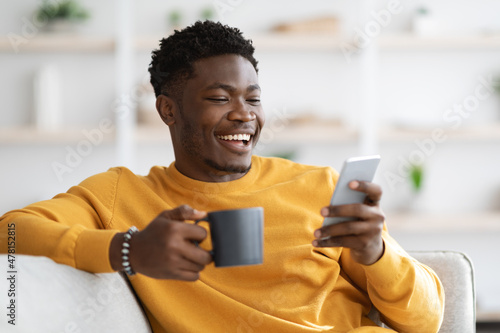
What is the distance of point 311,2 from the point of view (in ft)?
12.4

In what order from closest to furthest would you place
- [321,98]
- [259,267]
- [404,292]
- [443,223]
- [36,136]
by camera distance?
[404,292] → [259,267] → [36,136] → [443,223] → [321,98]

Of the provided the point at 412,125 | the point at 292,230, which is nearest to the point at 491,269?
the point at 412,125

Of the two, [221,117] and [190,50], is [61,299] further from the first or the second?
[190,50]

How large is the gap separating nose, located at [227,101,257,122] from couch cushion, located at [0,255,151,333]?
1.52 ft

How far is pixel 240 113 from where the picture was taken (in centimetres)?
147

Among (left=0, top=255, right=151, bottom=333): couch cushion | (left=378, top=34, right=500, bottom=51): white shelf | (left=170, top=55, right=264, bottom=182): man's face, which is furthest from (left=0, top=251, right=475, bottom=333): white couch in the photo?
(left=378, top=34, right=500, bottom=51): white shelf

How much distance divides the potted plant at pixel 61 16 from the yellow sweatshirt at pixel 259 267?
2.24 m

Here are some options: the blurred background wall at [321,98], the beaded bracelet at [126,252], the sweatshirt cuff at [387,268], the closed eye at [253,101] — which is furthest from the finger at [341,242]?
the blurred background wall at [321,98]

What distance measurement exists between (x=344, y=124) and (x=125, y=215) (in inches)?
97.4

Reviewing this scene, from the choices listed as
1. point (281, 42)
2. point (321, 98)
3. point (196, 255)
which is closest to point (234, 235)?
point (196, 255)

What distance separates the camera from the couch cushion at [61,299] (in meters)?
1.06

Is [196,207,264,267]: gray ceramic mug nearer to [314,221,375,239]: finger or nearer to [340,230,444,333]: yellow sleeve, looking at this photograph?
[314,221,375,239]: finger

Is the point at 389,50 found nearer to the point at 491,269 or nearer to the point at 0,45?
the point at 491,269

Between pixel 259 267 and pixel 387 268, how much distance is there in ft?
0.96
